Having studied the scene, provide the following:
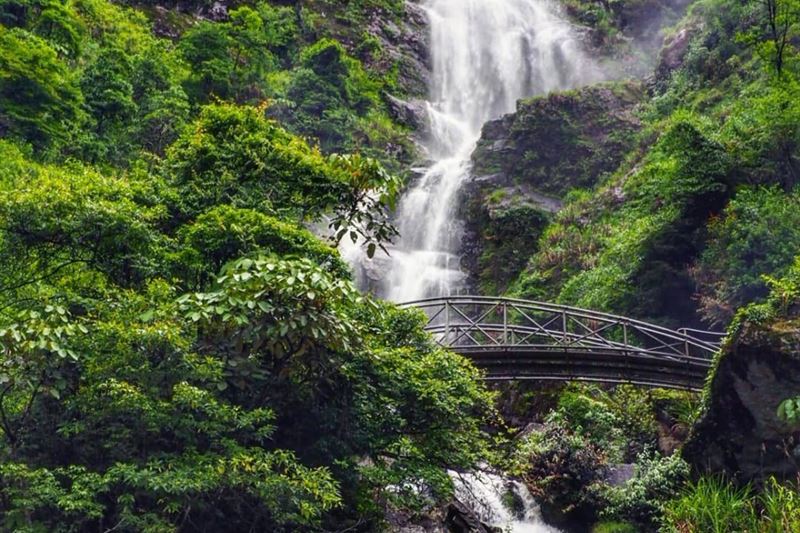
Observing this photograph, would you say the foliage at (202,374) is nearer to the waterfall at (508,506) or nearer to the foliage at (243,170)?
the foliage at (243,170)

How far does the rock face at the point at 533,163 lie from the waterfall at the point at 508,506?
13222 mm

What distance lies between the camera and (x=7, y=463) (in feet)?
29.0

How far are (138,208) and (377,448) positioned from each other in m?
4.74

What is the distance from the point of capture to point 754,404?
13.8 m

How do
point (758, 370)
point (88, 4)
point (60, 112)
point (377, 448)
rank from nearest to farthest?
1. point (377, 448)
2. point (758, 370)
3. point (60, 112)
4. point (88, 4)

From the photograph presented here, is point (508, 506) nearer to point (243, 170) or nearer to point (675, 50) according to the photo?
point (243, 170)

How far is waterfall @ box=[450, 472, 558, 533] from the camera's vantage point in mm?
16781

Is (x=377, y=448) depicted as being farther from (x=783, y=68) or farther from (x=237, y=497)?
(x=783, y=68)

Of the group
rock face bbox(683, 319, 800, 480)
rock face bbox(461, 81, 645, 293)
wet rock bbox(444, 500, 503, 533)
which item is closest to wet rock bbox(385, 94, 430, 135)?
rock face bbox(461, 81, 645, 293)

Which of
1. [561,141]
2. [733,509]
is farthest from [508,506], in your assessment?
[561,141]

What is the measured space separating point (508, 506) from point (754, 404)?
592 centimetres

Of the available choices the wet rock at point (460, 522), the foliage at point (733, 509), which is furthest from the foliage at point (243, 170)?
the foliage at point (733, 509)

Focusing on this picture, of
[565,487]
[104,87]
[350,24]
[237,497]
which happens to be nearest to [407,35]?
[350,24]

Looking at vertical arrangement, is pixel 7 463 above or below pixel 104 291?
below
